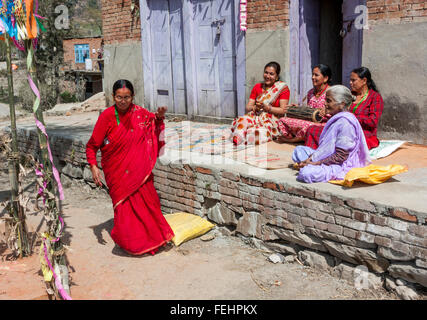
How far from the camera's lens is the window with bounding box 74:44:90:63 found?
35.8 metres

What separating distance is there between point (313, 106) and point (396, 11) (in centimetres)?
150

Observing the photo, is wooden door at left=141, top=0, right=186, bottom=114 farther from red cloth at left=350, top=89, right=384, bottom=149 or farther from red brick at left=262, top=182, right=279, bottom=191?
red brick at left=262, top=182, right=279, bottom=191

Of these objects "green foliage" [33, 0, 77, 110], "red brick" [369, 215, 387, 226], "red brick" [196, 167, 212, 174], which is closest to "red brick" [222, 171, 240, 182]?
A: "red brick" [196, 167, 212, 174]

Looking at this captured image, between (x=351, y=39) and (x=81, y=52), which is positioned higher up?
(x=81, y=52)

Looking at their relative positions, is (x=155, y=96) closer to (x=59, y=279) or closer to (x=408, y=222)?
(x=59, y=279)

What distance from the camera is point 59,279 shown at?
10.8ft

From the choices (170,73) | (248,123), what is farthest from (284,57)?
(170,73)

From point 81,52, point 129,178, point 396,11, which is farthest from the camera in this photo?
point 81,52

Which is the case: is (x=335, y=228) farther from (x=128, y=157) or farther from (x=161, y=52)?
(x=161, y=52)

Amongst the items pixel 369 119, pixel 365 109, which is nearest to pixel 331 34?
pixel 365 109

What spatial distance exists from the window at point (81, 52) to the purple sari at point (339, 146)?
34.7 m

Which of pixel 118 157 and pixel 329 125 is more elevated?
pixel 329 125

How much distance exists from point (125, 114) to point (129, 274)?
1514mm

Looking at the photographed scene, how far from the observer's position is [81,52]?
36156 millimetres
